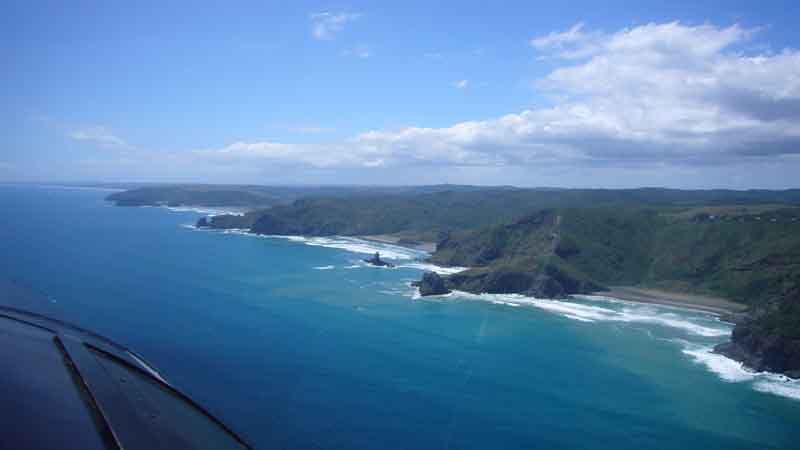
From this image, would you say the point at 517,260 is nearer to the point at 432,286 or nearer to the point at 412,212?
the point at 432,286

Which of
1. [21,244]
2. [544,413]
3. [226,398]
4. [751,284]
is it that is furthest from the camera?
[21,244]

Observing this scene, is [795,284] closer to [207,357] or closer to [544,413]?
[544,413]

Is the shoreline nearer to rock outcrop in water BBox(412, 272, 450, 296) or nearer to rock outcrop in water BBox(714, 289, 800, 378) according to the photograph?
rock outcrop in water BBox(714, 289, 800, 378)

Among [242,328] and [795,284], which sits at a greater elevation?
[795,284]

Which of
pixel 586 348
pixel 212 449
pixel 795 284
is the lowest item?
pixel 586 348

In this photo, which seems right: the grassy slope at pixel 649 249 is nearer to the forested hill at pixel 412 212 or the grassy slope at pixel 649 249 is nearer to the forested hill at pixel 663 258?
the forested hill at pixel 663 258

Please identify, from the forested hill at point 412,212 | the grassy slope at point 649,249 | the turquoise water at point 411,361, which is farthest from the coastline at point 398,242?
the turquoise water at point 411,361

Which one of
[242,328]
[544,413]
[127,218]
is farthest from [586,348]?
[127,218]
